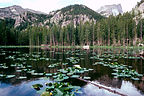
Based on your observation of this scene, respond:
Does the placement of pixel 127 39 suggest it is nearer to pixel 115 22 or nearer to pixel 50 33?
pixel 115 22

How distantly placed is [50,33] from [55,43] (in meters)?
7.95

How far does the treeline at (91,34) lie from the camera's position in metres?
58.8

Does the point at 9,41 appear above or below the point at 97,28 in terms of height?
below

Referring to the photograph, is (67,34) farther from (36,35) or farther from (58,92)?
(58,92)

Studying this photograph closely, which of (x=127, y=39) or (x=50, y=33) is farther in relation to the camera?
(x=50, y=33)

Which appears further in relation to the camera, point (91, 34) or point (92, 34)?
point (91, 34)

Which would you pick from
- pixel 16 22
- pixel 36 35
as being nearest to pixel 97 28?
pixel 36 35

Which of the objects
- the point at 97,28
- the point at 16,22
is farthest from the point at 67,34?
the point at 16,22

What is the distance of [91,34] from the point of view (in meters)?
70.2

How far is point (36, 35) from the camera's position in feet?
262

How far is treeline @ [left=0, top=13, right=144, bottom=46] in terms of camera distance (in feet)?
193

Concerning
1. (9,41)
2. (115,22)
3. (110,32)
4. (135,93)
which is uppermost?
(115,22)

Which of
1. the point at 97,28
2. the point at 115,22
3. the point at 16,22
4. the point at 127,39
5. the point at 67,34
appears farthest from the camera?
the point at 16,22

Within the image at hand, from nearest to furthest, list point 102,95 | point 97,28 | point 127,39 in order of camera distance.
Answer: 1. point 102,95
2. point 127,39
3. point 97,28
